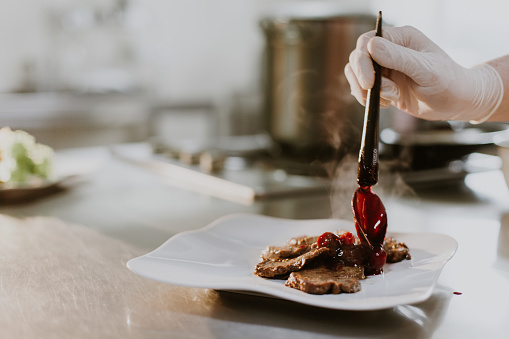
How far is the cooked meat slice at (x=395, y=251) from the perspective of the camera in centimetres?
97

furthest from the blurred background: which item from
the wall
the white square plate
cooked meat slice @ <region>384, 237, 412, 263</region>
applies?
cooked meat slice @ <region>384, 237, 412, 263</region>

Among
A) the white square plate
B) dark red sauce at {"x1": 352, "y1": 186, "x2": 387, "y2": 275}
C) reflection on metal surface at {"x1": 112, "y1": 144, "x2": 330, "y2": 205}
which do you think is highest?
dark red sauce at {"x1": 352, "y1": 186, "x2": 387, "y2": 275}

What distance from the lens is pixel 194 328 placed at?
750 millimetres

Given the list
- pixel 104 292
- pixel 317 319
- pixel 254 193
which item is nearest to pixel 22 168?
pixel 254 193

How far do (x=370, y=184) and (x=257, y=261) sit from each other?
270 millimetres

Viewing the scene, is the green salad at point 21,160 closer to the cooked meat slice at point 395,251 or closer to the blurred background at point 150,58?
the cooked meat slice at point 395,251

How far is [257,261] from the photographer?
40.8 inches

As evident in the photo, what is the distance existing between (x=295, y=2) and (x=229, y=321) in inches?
201

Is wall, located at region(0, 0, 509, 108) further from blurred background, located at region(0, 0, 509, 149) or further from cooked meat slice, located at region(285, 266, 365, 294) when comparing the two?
cooked meat slice, located at region(285, 266, 365, 294)

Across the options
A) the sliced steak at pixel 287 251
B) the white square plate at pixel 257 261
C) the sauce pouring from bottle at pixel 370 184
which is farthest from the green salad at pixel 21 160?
the sauce pouring from bottle at pixel 370 184

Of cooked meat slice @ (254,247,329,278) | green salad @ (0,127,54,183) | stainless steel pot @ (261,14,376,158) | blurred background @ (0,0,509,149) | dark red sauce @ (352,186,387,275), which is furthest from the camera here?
blurred background @ (0,0,509,149)

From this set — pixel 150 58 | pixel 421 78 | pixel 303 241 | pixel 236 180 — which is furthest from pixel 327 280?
pixel 150 58

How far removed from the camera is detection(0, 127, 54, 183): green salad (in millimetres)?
1686

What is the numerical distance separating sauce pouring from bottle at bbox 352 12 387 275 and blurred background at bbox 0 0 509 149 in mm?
3649
